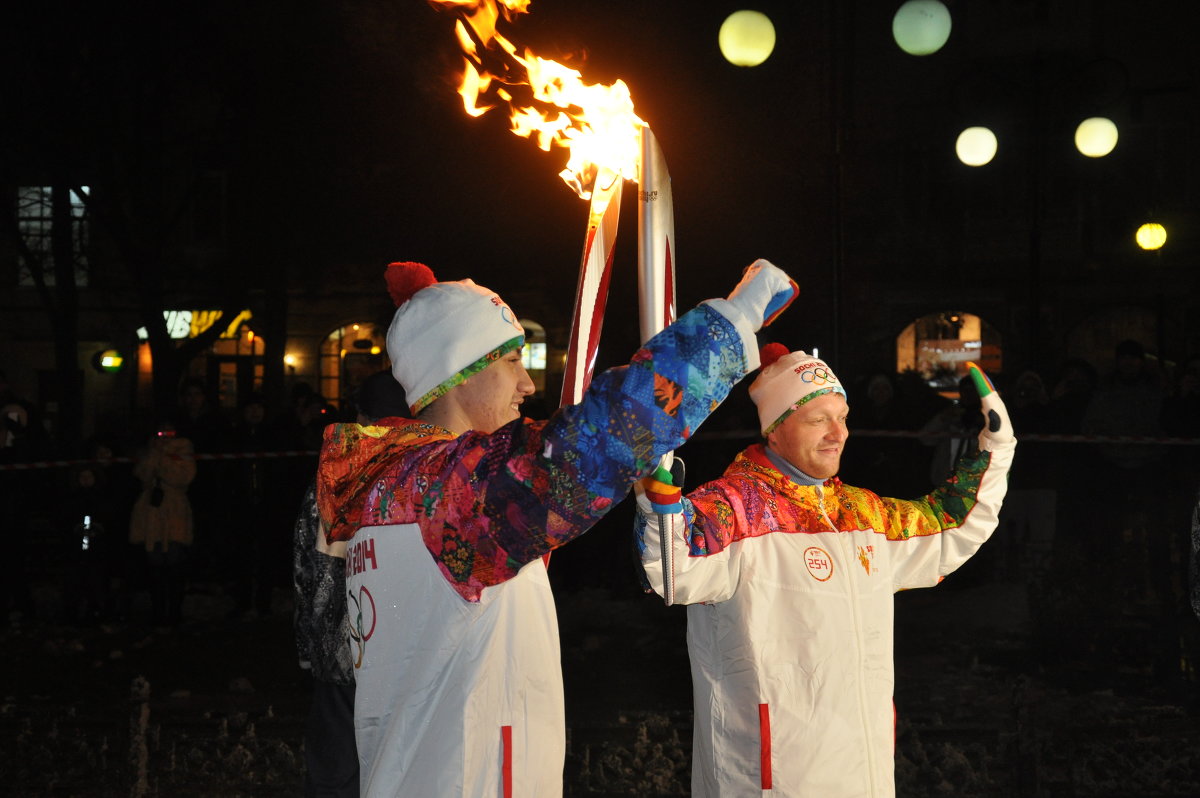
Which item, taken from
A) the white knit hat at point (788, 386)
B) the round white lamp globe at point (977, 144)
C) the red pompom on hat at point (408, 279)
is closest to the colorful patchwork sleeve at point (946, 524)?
the white knit hat at point (788, 386)

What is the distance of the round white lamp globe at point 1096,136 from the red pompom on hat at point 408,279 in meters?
10.5

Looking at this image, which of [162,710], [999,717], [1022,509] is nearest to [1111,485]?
[1022,509]

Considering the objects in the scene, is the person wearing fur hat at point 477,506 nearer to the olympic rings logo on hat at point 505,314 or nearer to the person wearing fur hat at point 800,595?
the olympic rings logo on hat at point 505,314

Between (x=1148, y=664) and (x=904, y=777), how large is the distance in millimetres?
3406

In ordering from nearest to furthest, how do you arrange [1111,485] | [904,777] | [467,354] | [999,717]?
1. [467,354]
2. [904,777]
3. [999,717]
4. [1111,485]

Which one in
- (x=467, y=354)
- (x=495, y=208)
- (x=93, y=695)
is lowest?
(x=93, y=695)

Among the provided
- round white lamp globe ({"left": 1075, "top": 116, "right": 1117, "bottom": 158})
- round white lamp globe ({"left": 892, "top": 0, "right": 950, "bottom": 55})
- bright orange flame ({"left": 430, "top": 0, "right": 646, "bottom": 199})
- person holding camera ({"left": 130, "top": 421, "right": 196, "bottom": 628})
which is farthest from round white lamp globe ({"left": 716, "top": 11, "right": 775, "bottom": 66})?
bright orange flame ({"left": 430, "top": 0, "right": 646, "bottom": 199})

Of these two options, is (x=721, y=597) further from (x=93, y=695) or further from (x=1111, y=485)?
(x=1111, y=485)

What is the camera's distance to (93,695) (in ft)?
25.5

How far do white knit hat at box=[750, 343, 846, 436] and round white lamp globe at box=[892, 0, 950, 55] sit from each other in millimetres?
7890

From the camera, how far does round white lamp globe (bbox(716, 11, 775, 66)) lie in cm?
1040

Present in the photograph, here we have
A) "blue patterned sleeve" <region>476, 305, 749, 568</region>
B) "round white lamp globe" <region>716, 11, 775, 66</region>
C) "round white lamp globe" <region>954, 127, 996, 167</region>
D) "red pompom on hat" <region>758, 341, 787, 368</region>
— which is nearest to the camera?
"blue patterned sleeve" <region>476, 305, 749, 568</region>

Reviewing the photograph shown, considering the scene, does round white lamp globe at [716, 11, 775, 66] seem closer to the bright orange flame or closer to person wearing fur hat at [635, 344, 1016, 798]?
person wearing fur hat at [635, 344, 1016, 798]

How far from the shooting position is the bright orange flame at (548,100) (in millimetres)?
2562
